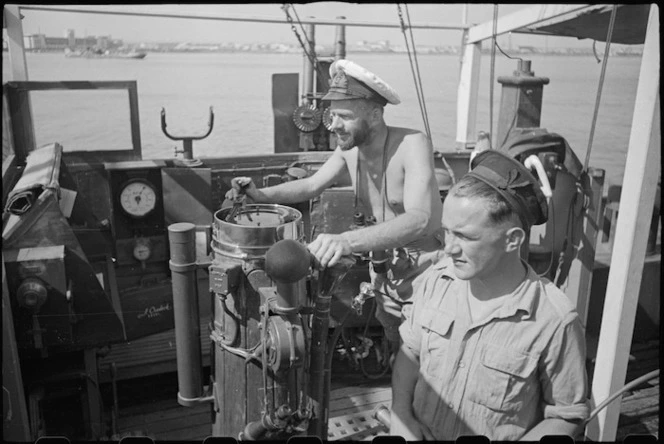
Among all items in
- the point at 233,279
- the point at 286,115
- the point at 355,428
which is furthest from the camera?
the point at 286,115

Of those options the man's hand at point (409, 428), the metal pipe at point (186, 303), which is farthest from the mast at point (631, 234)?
the metal pipe at point (186, 303)

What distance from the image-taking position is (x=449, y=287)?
1.76 metres

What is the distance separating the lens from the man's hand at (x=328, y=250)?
185 centimetres

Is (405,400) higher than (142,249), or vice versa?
(405,400)

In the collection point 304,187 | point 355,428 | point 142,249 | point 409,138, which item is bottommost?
point 355,428

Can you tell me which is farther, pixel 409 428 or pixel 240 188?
pixel 240 188

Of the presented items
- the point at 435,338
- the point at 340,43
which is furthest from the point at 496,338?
the point at 340,43

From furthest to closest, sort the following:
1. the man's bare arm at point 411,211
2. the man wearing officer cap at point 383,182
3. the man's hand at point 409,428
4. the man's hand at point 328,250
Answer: the man wearing officer cap at point 383,182 → the man's bare arm at point 411,211 → the man's hand at point 328,250 → the man's hand at point 409,428

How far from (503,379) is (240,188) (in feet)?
4.42

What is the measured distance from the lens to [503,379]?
1.58 m

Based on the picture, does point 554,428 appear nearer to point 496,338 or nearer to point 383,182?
point 496,338

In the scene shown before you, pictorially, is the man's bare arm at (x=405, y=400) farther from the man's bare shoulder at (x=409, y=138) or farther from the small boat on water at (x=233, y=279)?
the man's bare shoulder at (x=409, y=138)

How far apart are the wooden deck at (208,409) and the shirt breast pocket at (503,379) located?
5.67 feet

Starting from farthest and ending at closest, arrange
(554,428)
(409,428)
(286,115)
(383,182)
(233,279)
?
(286,115) < (383,182) < (233,279) < (409,428) < (554,428)
